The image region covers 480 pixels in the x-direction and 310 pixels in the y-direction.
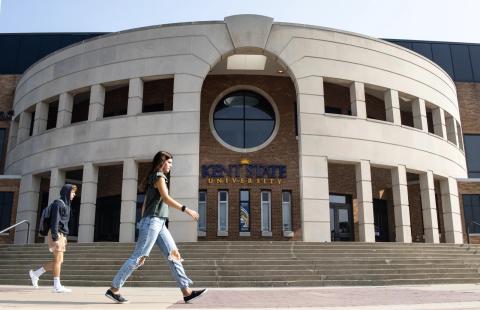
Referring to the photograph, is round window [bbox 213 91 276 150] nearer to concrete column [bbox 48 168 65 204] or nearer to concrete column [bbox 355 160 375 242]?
concrete column [bbox 355 160 375 242]

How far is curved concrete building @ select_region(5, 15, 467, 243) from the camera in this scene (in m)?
18.0

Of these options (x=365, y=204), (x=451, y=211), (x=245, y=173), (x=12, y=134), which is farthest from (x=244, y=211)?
(x=12, y=134)

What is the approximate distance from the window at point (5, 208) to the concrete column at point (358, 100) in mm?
17684

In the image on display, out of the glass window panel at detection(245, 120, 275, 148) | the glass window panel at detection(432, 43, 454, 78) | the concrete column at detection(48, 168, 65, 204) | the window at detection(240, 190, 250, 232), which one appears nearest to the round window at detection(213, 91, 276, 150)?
the glass window panel at detection(245, 120, 275, 148)

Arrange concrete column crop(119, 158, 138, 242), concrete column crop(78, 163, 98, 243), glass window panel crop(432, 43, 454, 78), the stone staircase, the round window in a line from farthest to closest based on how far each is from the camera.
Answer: glass window panel crop(432, 43, 454, 78)
the round window
concrete column crop(78, 163, 98, 243)
concrete column crop(119, 158, 138, 242)
the stone staircase

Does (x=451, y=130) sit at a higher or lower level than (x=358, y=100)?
lower

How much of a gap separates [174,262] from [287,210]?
1496 centimetres

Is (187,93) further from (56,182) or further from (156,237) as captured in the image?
(156,237)

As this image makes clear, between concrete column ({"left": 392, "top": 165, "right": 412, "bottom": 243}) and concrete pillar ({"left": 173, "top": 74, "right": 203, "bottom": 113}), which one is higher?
concrete pillar ({"left": 173, "top": 74, "right": 203, "bottom": 113})

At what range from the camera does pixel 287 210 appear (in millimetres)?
20328

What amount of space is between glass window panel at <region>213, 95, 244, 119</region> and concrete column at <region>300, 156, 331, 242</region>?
18.0ft

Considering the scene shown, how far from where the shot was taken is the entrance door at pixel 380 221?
23031 mm

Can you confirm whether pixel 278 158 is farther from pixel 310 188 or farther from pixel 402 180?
pixel 402 180

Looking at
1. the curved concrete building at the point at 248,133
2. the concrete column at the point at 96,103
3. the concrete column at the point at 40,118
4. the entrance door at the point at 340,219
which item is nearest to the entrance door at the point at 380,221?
the curved concrete building at the point at 248,133
